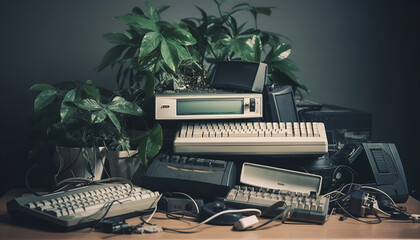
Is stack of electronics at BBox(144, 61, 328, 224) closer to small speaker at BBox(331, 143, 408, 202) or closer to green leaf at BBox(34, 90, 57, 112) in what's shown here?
small speaker at BBox(331, 143, 408, 202)

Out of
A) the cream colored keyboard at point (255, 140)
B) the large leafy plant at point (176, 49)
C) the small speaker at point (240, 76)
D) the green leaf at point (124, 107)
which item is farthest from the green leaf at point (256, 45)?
the green leaf at point (124, 107)

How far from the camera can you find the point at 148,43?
1.43 m

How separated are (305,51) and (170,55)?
2.51 ft

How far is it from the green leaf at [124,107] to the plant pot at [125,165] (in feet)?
Result: 0.38

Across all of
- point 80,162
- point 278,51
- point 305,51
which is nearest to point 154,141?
point 80,162

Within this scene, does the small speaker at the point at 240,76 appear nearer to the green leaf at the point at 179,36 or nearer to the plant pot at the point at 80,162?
the green leaf at the point at 179,36

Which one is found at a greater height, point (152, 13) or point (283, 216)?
point (152, 13)

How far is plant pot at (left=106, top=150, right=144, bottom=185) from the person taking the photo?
142cm

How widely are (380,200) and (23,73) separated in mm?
1340

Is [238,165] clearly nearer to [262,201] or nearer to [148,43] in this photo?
[262,201]

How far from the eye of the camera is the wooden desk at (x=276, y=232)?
1062 mm

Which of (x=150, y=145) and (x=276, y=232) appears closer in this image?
(x=276, y=232)

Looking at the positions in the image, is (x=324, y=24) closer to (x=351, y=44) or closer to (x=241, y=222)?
(x=351, y=44)

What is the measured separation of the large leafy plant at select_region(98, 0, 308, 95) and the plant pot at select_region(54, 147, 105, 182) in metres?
0.21
